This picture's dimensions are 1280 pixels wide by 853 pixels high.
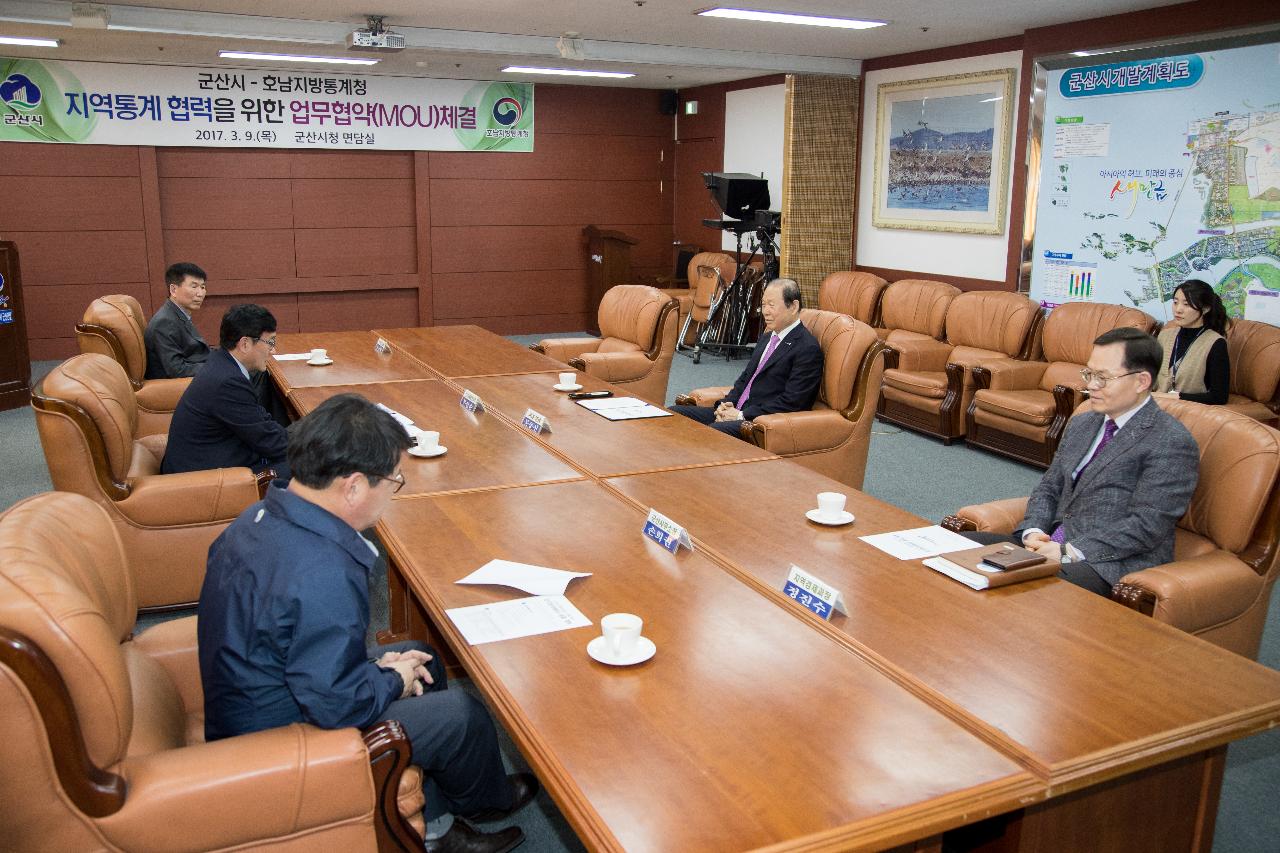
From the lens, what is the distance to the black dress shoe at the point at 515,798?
2.39 meters

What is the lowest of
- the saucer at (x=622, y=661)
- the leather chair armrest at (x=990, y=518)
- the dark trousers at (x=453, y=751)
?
the dark trousers at (x=453, y=751)

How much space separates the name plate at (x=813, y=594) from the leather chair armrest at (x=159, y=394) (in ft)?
13.0

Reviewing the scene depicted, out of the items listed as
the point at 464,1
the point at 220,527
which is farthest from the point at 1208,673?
the point at 464,1

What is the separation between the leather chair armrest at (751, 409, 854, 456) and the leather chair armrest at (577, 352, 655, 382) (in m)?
1.39

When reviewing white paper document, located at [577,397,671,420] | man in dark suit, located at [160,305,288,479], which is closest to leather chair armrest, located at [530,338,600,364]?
white paper document, located at [577,397,671,420]

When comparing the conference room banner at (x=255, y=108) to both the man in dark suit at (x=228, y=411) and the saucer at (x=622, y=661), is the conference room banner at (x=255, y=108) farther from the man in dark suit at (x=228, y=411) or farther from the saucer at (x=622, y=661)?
the saucer at (x=622, y=661)

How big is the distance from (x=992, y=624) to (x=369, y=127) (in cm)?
898

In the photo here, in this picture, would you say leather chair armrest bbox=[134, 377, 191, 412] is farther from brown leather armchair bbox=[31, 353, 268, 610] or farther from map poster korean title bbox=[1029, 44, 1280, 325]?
map poster korean title bbox=[1029, 44, 1280, 325]

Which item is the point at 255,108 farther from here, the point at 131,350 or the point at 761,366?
the point at 761,366

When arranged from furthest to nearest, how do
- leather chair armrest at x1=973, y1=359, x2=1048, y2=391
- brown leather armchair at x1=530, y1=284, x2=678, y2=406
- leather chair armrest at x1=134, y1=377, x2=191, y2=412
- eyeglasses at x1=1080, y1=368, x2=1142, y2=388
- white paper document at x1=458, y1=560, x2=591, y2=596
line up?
leather chair armrest at x1=973, y1=359, x2=1048, y2=391 < brown leather armchair at x1=530, y1=284, x2=678, y2=406 < leather chair armrest at x1=134, y1=377, x2=191, y2=412 < eyeglasses at x1=1080, y1=368, x2=1142, y2=388 < white paper document at x1=458, y1=560, x2=591, y2=596

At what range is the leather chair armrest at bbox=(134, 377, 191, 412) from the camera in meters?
5.13

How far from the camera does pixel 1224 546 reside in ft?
9.47

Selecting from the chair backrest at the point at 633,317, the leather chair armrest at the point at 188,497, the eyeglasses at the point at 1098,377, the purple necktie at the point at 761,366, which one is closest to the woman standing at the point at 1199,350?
the purple necktie at the point at 761,366

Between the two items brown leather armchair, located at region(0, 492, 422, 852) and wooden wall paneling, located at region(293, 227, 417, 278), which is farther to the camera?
wooden wall paneling, located at region(293, 227, 417, 278)
